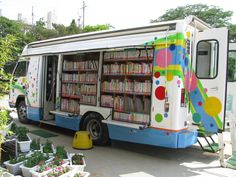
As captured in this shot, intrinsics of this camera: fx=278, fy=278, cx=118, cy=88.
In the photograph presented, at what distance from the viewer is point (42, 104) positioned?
9.08 meters

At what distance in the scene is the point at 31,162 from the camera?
471 cm

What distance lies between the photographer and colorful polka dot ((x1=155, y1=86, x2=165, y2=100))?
5.74 metres

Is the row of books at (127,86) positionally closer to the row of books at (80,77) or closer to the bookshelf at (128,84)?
the bookshelf at (128,84)

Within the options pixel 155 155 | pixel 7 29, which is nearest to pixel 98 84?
pixel 155 155

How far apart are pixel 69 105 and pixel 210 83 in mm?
4164

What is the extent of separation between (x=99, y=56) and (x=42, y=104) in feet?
9.77

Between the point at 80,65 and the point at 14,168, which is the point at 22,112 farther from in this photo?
the point at 14,168

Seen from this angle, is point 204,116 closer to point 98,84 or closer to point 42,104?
point 98,84

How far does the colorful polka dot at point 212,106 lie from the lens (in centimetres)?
572

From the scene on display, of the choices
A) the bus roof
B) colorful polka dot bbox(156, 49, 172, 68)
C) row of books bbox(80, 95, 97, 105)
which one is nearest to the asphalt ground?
row of books bbox(80, 95, 97, 105)

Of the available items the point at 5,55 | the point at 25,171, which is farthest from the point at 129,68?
the point at 5,55

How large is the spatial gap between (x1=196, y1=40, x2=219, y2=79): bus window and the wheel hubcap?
292 cm

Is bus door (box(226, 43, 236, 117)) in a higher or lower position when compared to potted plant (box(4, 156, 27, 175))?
higher

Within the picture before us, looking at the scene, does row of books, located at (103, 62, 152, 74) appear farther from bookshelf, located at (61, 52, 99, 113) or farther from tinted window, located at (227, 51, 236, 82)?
tinted window, located at (227, 51, 236, 82)
